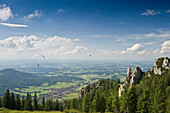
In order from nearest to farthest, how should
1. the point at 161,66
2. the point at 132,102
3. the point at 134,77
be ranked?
the point at 132,102 → the point at 134,77 → the point at 161,66

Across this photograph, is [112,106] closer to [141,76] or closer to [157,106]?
[157,106]

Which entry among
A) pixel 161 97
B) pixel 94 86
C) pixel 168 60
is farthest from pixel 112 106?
pixel 94 86

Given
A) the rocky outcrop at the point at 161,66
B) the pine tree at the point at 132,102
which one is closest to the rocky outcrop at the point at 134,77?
the rocky outcrop at the point at 161,66

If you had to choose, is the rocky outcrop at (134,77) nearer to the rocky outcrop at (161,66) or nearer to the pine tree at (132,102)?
the rocky outcrop at (161,66)

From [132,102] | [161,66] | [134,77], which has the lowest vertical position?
[134,77]

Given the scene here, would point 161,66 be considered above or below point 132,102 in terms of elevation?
above

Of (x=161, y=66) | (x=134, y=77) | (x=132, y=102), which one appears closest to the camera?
(x=132, y=102)

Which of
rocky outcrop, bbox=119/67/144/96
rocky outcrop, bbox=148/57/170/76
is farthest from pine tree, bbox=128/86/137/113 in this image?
rocky outcrop, bbox=148/57/170/76

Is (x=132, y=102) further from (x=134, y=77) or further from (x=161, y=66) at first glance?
(x=161, y=66)

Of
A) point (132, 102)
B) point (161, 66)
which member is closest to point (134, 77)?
point (161, 66)

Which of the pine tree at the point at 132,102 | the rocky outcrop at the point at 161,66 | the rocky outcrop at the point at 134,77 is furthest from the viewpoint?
the rocky outcrop at the point at 161,66

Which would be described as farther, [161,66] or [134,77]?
[161,66]
